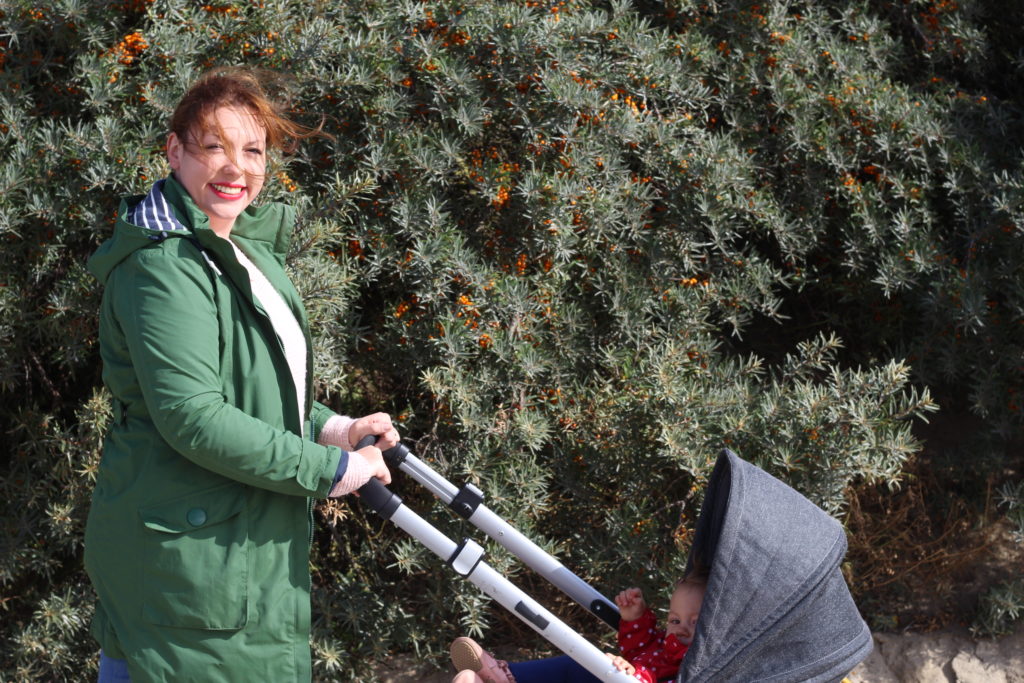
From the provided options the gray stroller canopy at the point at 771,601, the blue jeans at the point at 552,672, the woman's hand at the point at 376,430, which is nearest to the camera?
the gray stroller canopy at the point at 771,601

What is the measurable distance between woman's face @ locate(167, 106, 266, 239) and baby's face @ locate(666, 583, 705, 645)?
1.44 metres

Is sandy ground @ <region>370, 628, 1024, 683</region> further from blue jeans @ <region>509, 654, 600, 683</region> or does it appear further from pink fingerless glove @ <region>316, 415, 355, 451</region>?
pink fingerless glove @ <region>316, 415, 355, 451</region>

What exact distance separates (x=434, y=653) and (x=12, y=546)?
1.45 metres

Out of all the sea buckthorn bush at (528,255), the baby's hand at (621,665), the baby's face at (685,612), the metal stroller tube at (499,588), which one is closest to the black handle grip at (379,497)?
the metal stroller tube at (499,588)

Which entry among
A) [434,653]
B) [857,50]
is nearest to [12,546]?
[434,653]

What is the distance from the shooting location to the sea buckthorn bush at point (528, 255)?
11.3 feet

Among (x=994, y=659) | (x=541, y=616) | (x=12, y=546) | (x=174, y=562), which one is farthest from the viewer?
(x=994, y=659)

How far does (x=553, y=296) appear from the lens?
372 centimetres

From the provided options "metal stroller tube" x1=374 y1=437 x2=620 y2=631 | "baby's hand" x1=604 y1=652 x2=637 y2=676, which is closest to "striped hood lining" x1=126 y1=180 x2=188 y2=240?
"metal stroller tube" x1=374 y1=437 x2=620 y2=631

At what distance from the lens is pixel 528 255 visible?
373 cm

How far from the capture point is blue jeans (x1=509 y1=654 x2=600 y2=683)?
9.07 ft

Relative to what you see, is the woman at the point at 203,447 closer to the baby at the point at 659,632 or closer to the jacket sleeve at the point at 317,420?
the jacket sleeve at the point at 317,420

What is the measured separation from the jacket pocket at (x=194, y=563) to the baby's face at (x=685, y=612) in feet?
3.62

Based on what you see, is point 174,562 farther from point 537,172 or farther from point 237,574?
point 537,172
